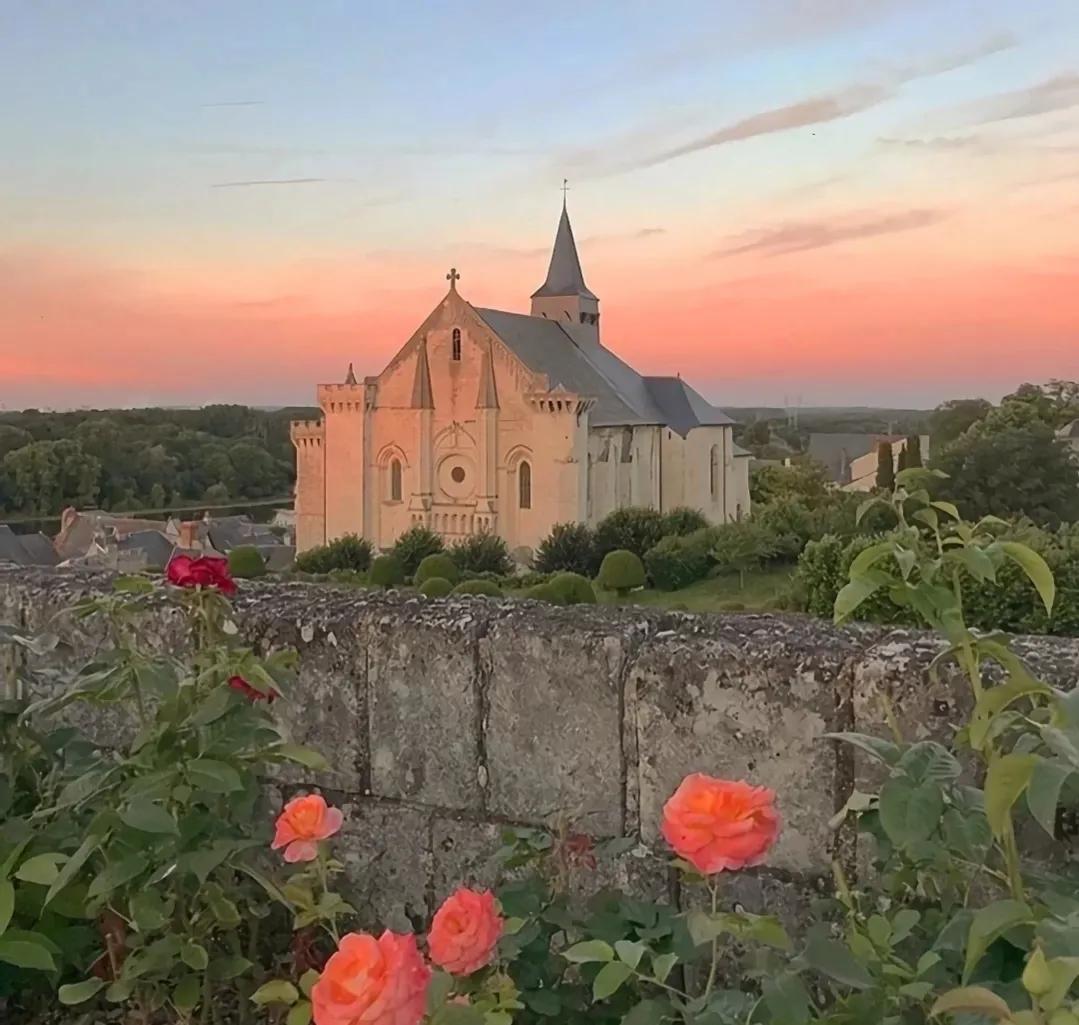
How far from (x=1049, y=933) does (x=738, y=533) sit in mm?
Result: 25541

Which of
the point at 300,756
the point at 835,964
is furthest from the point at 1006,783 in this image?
the point at 300,756

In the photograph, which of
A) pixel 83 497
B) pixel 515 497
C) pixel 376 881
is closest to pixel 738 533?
pixel 515 497

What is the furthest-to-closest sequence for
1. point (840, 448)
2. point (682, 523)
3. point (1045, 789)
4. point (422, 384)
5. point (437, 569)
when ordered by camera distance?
point (840, 448), point (422, 384), point (682, 523), point (437, 569), point (1045, 789)

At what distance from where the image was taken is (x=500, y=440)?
119 ft

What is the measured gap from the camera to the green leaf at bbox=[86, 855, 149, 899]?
1.46 m

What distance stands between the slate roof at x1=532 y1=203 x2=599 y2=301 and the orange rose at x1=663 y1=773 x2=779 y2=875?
4455 centimetres

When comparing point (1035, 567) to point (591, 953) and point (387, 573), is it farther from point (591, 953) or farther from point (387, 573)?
point (387, 573)

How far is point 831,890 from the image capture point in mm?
1730

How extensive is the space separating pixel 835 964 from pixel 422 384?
3696 cm

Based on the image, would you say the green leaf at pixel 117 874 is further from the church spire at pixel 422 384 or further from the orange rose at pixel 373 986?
the church spire at pixel 422 384

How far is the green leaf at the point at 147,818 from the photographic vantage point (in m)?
1.39

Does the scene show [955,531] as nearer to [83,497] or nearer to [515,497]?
[515,497]

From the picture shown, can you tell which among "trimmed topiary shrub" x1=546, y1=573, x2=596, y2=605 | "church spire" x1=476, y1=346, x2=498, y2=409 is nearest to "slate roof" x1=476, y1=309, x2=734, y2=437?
"church spire" x1=476, y1=346, x2=498, y2=409

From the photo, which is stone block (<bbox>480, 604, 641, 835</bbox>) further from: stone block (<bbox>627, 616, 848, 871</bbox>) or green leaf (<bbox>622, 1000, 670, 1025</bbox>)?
green leaf (<bbox>622, 1000, 670, 1025</bbox>)
